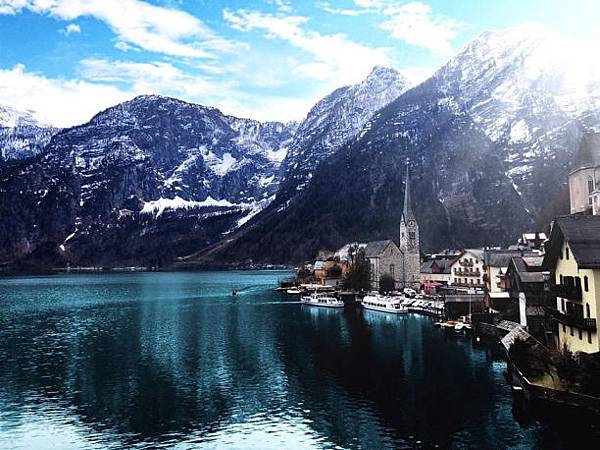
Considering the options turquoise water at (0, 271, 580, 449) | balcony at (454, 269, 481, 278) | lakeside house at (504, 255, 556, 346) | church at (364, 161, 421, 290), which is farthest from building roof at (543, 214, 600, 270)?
church at (364, 161, 421, 290)

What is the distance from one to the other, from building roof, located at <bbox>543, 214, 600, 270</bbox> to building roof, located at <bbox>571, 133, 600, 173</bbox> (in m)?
35.4

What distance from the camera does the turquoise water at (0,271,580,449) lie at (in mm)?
42094

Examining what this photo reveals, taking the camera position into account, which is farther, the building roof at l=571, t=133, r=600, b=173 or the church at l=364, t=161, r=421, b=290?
the church at l=364, t=161, r=421, b=290

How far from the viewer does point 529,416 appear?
1764 inches

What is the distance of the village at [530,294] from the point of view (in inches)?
1834

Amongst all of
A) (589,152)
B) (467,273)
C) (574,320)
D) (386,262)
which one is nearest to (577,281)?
(574,320)

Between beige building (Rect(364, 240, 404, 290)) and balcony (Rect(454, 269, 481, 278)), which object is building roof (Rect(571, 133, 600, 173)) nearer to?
balcony (Rect(454, 269, 481, 278))

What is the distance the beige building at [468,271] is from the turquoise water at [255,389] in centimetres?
3168

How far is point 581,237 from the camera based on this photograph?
49.9 meters

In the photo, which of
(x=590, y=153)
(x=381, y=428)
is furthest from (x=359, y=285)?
(x=381, y=428)

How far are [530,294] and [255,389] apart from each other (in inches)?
1509

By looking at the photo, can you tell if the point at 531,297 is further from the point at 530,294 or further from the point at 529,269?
the point at 529,269

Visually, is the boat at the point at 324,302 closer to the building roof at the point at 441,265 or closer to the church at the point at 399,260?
the church at the point at 399,260

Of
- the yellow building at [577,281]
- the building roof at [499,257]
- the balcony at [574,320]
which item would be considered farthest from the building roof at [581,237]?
the building roof at [499,257]
